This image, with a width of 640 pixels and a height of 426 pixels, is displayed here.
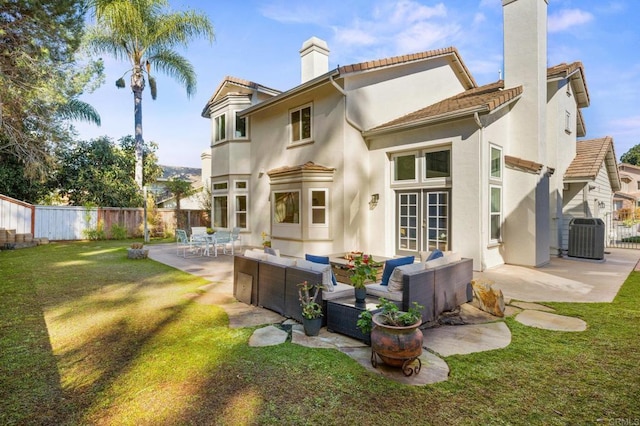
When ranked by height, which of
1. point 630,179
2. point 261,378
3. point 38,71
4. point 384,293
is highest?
point 38,71

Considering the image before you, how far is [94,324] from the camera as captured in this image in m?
5.15

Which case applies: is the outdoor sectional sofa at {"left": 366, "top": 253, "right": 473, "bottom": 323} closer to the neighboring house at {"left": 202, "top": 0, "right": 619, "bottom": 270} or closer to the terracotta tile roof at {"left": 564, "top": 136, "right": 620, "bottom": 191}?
the neighboring house at {"left": 202, "top": 0, "right": 619, "bottom": 270}

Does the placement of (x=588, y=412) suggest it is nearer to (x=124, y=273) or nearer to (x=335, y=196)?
(x=335, y=196)

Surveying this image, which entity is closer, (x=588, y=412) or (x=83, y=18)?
(x=588, y=412)

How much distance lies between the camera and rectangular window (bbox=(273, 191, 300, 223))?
1191 cm

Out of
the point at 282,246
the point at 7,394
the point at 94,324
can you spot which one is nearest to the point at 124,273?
the point at 94,324

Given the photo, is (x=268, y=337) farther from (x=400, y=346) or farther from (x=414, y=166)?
(x=414, y=166)

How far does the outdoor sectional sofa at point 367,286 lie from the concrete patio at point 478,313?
23 centimetres

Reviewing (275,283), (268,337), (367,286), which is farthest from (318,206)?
(268,337)

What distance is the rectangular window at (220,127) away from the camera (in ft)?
51.1

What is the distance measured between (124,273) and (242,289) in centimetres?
473

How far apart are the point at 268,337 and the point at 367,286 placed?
186 centimetres

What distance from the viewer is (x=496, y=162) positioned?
9.61m

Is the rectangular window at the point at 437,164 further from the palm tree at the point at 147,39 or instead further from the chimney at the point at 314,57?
the palm tree at the point at 147,39
